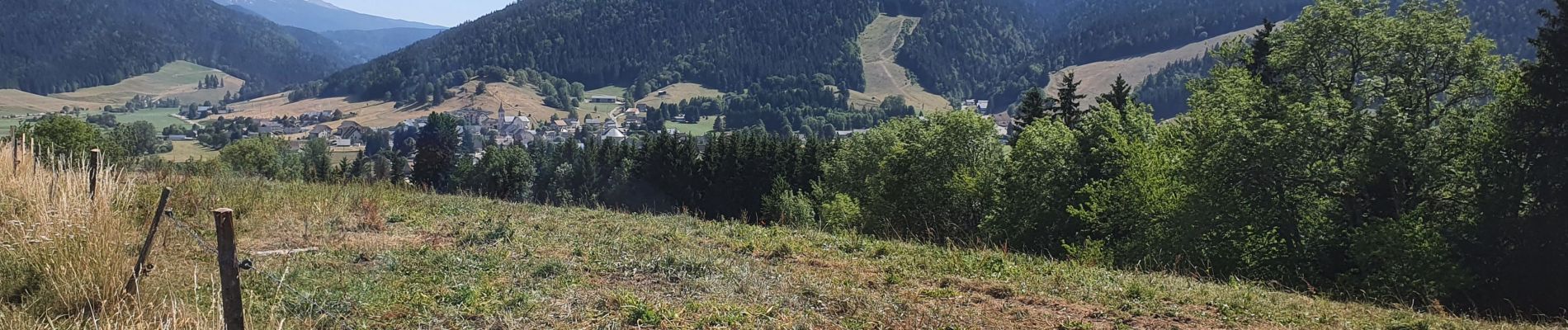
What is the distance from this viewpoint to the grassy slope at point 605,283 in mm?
5340

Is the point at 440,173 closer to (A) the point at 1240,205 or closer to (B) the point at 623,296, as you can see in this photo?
(A) the point at 1240,205

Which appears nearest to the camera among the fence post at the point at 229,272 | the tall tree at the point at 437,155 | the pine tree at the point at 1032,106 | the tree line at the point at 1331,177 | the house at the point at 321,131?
the fence post at the point at 229,272

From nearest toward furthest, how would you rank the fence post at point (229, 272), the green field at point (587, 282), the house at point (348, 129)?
1. the fence post at point (229, 272)
2. the green field at point (587, 282)
3. the house at point (348, 129)

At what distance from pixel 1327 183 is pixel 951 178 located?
14.1 meters

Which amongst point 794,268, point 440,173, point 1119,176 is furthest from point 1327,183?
point 440,173

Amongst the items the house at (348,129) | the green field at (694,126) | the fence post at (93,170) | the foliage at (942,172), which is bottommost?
the green field at (694,126)

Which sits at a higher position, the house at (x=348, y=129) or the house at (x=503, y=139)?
the house at (x=348, y=129)

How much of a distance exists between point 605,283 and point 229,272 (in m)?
3.38

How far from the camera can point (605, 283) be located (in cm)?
688

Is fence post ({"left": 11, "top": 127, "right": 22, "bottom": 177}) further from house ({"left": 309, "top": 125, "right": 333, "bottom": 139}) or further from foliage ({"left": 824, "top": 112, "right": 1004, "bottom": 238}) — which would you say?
house ({"left": 309, "top": 125, "right": 333, "bottom": 139})

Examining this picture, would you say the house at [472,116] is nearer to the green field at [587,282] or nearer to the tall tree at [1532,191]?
the tall tree at [1532,191]

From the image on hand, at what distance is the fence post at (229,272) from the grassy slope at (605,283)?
0.23 metres

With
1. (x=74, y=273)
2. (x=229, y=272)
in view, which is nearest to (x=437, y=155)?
(x=74, y=273)

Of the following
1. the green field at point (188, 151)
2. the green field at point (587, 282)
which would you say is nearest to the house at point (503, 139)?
the green field at point (188, 151)
